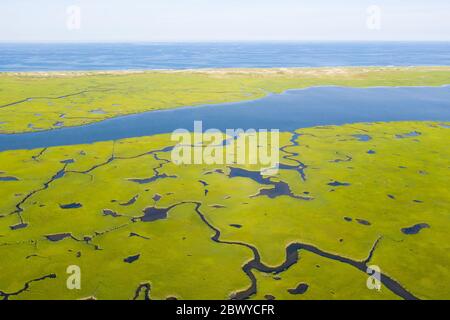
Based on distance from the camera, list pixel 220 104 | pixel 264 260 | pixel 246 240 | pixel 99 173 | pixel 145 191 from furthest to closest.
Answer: pixel 220 104 < pixel 99 173 < pixel 145 191 < pixel 246 240 < pixel 264 260

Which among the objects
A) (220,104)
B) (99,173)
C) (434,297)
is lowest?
(434,297)

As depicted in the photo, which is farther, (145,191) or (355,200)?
(145,191)

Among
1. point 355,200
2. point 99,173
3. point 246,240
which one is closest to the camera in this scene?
point 246,240

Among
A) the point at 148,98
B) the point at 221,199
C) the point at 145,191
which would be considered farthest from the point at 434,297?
the point at 148,98

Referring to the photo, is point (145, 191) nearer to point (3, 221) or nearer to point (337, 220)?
point (3, 221)

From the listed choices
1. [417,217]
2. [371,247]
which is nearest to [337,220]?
[371,247]

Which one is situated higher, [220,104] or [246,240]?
[220,104]

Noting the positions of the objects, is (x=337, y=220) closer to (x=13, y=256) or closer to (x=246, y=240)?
(x=246, y=240)
